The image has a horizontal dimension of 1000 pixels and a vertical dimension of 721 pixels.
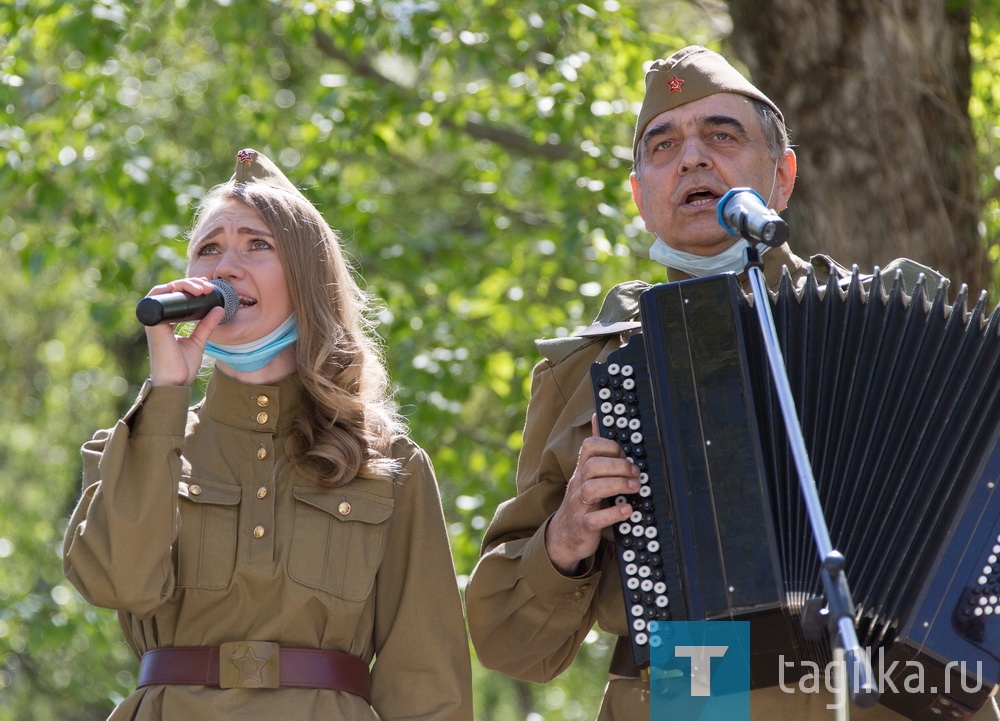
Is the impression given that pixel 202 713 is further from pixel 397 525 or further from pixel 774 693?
pixel 774 693

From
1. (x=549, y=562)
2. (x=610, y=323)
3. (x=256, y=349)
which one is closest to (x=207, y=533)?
(x=256, y=349)

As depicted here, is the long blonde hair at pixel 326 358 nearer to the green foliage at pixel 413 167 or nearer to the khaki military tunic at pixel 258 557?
the khaki military tunic at pixel 258 557

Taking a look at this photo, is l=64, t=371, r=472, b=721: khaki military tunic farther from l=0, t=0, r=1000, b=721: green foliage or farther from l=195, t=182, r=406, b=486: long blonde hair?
l=0, t=0, r=1000, b=721: green foliage

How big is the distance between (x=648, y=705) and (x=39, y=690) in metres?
12.1

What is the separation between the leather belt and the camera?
3.46 m

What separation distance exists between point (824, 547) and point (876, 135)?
10.6ft

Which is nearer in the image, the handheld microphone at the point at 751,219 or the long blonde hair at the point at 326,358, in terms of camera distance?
the handheld microphone at the point at 751,219

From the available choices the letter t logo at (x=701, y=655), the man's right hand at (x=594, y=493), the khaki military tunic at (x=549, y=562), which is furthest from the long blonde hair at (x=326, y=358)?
the letter t logo at (x=701, y=655)

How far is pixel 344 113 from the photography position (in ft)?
26.8

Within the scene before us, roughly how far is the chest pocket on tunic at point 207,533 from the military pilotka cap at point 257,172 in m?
0.95

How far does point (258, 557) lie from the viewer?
3.58 metres

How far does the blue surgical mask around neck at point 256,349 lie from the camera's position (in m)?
3.80

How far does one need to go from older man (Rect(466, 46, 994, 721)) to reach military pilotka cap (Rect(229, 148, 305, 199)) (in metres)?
0.95

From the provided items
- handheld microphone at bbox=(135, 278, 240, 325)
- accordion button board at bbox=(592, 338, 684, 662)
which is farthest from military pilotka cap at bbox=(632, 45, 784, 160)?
handheld microphone at bbox=(135, 278, 240, 325)
